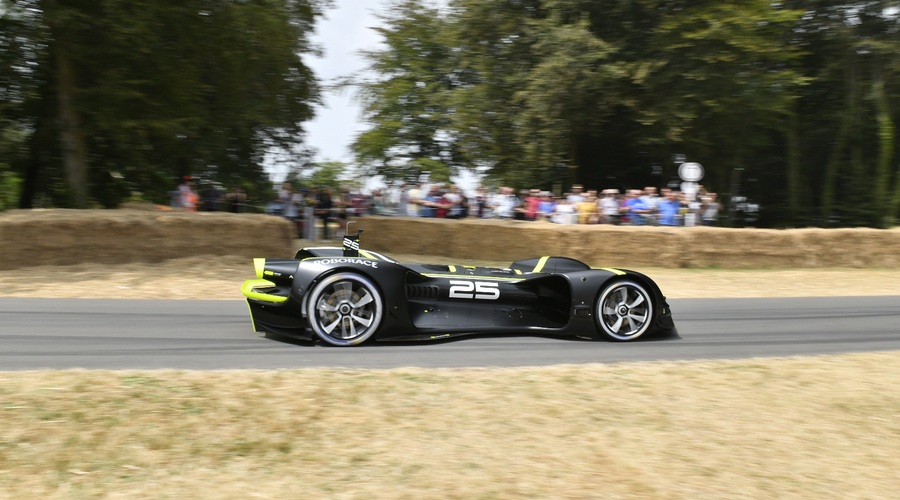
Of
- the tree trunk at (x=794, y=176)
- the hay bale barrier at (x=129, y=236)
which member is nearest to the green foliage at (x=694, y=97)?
the tree trunk at (x=794, y=176)

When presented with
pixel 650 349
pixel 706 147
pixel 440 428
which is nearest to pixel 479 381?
pixel 440 428

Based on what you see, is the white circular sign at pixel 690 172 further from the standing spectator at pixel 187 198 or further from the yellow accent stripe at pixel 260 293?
the yellow accent stripe at pixel 260 293

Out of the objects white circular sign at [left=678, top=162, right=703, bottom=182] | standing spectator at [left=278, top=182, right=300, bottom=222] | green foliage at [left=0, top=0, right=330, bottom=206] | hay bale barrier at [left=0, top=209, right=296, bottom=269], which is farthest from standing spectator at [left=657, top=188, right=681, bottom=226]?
green foliage at [left=0, top=0, right=330, bottom=206]

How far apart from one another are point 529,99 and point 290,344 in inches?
693

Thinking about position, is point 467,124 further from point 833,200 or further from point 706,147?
point 833,200

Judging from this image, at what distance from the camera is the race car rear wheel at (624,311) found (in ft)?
24.8

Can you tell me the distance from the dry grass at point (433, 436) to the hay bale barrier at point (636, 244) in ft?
35.2

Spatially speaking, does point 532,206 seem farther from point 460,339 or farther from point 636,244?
point 460,339

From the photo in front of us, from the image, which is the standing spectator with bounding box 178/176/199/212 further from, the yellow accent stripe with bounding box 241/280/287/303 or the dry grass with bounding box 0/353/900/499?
the dry grass with bounding box 0/353/900/499

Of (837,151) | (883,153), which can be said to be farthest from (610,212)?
(837,151)

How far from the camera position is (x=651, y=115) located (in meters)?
23.1

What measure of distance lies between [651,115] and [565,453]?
19.7 meters

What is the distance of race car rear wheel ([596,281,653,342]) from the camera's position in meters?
7.55

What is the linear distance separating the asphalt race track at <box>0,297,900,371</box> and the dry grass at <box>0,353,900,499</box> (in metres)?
0.57
